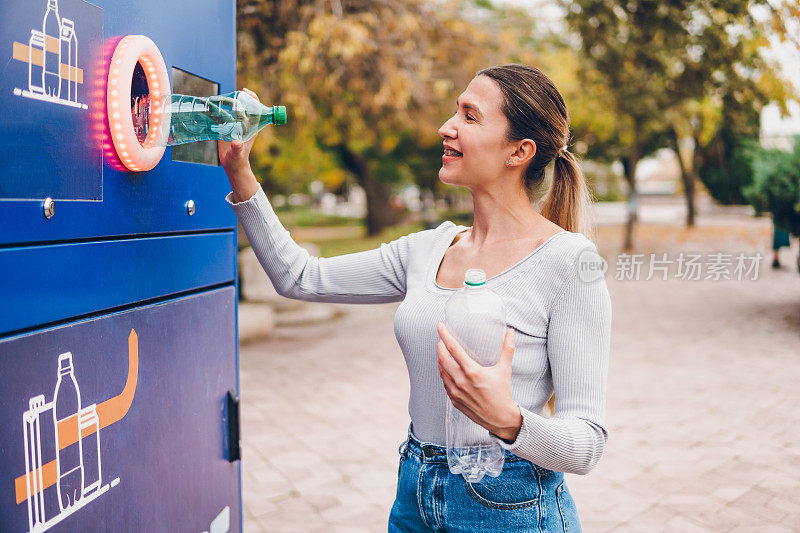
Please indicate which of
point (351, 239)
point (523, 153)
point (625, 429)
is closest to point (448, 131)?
point (523, 153)

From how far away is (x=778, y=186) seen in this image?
938 cm

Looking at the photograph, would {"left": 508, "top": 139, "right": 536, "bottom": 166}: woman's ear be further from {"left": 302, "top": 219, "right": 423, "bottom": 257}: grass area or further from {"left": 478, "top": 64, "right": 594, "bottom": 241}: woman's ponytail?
{"left": 302, "top": 219, "right": 423, "bottom": 257}: grass area

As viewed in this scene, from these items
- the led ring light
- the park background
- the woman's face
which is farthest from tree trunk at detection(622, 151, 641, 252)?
the led ring light

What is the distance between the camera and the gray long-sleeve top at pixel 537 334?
148cm

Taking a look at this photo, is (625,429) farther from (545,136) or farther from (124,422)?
(124,422)

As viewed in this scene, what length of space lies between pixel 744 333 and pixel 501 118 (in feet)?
26.2

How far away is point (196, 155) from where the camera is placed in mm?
2049

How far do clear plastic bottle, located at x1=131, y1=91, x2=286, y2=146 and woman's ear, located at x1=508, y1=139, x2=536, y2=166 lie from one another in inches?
22.1

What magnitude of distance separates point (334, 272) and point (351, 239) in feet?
69.0

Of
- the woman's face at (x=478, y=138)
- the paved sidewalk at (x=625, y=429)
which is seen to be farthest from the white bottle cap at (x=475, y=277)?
the paved sidewalk at (x=625, y=429)

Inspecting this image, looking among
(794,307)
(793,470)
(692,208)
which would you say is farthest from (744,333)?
(692,208)

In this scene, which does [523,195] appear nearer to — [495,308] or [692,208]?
[495,308]

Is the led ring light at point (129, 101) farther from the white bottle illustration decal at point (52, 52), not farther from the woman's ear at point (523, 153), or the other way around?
the woman's ear at point (523, 153)

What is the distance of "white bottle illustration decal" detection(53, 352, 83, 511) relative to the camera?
1455 millimetres
